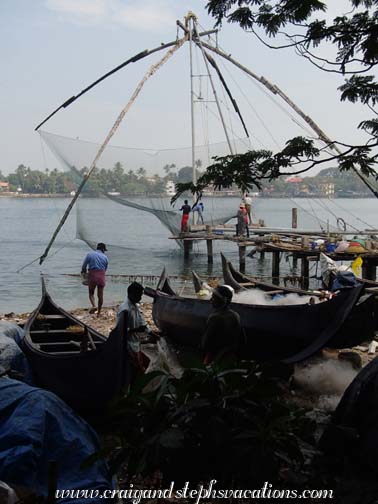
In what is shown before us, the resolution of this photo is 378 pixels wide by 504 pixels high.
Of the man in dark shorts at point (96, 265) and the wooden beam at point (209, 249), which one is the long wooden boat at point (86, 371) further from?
the wooden beam at point (209, 249)

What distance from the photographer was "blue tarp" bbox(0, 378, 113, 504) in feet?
11.8

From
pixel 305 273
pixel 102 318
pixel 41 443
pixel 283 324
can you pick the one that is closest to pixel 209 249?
pixel 305 273

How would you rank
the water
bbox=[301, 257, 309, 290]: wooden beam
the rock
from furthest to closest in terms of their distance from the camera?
the water < bbox=[301, 257, 309, 290]: wooden beam < the rock

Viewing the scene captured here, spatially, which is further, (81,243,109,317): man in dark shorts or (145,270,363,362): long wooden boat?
(81,243,109,317): man in dark shorts

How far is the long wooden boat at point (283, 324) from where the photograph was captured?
6.80m

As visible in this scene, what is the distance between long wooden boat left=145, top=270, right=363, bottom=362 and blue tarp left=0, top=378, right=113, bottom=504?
3.30 metres

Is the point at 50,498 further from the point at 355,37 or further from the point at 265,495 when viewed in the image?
the point at 355,37

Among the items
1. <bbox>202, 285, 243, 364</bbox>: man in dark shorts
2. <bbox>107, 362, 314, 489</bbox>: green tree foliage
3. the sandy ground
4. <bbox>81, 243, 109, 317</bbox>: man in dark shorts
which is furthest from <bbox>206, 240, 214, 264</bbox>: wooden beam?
A: <bbox>107, 362, 314, 489</bbox>: green tree foliage

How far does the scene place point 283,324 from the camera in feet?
23.8

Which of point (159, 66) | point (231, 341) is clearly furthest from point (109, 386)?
point (159, 66)

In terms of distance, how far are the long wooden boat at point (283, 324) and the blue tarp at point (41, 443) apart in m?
3.30

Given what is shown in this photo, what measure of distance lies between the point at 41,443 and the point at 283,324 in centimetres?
402

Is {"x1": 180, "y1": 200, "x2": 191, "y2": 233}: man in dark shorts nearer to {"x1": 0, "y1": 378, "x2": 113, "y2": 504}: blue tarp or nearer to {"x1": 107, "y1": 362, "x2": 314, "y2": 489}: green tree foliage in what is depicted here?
{"x1": 0, "y1": 378, "x2": 113, "y2": 504}: blue tarp

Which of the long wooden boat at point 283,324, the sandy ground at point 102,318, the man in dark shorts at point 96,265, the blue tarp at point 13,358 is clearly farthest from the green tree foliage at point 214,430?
the man in dark shorts at point 96,265
